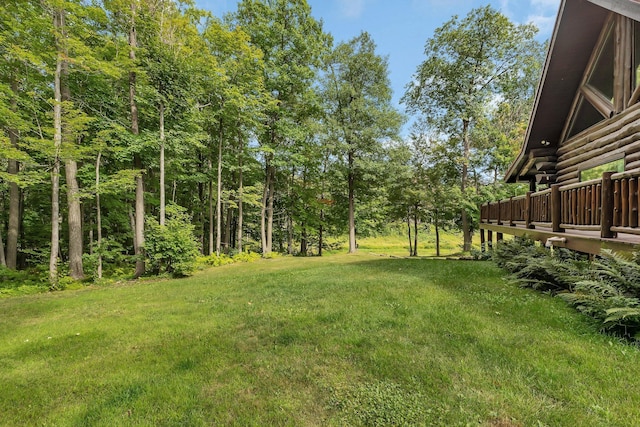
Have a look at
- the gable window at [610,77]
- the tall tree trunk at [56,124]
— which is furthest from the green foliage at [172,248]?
the gable window at [610,77]

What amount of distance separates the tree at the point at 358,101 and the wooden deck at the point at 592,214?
1388 cm

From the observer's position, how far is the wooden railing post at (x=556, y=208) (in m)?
6.16

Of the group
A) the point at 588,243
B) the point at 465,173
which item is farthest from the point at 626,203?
the point at 465,173

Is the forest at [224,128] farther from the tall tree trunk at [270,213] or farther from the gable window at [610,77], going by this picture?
the gable window at [610,77]

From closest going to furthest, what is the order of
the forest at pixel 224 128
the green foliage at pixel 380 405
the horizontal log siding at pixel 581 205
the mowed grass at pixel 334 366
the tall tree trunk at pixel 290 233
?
1. the green foliage at pixel 380 405
2. the mowed grass at pixel 334 366
3. the horizontal log siding at pixel 581 205
4. the forest at pixel 224 128
5. the tall tree trunk at pixel 290 233

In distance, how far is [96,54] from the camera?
11461 mm

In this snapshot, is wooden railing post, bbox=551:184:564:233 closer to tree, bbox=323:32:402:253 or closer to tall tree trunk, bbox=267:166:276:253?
tree, bbox=323:32:402:253

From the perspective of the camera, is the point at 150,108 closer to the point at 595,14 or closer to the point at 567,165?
the point at 595,14

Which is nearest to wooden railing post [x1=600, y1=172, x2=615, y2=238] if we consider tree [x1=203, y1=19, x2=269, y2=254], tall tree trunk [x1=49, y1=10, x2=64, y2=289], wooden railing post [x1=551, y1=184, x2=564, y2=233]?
wooden railing post [x1=551, y1=184, x2=564, y2=233]

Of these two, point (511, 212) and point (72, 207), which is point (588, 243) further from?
point (72, 207)

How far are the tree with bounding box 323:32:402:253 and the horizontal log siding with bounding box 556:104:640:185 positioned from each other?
12177mm

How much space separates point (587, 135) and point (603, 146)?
1032 millimetres

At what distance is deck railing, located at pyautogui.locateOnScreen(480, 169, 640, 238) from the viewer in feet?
13.1

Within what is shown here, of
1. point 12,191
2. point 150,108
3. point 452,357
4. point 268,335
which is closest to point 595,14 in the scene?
point 452,357
